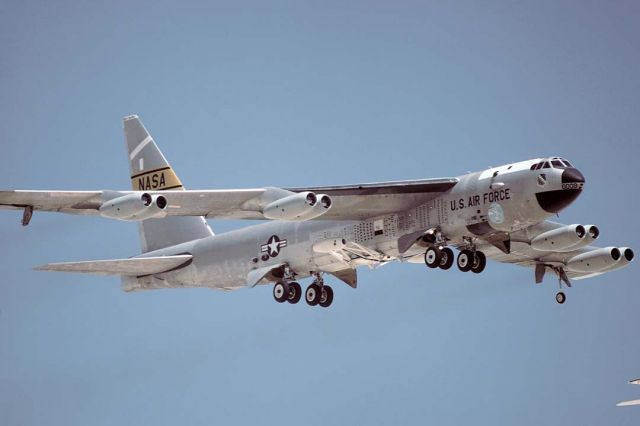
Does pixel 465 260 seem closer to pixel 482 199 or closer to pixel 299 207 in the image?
pixel 482 199

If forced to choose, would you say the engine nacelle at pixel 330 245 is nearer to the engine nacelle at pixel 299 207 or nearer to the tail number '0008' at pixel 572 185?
the engine nacelle at pixel 299 207

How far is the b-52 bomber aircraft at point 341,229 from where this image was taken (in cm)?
4375

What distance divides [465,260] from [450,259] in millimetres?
495

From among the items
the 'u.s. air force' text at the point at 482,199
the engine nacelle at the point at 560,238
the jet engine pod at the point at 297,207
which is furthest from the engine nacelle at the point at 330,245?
the engine nacelle at the point at 560,238

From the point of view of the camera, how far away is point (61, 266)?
48719mm

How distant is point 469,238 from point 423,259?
11.4 ft

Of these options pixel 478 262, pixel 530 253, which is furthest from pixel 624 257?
pixel 478 262

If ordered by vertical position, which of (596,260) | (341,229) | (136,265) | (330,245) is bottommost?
(596,260)

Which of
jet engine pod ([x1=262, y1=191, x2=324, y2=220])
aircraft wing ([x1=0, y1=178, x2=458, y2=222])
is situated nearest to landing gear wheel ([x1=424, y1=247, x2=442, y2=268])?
aircraft wing ([x1=0, y1=178, x2=458, y2=222])

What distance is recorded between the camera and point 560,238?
1903 inches

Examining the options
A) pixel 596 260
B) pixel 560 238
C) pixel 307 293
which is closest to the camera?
pixel 560 238

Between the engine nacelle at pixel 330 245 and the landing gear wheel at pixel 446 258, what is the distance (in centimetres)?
386

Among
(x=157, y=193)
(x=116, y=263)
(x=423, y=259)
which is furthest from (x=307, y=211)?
(x=116, y=263)

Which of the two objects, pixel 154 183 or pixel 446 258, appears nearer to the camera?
pixel 446 258
